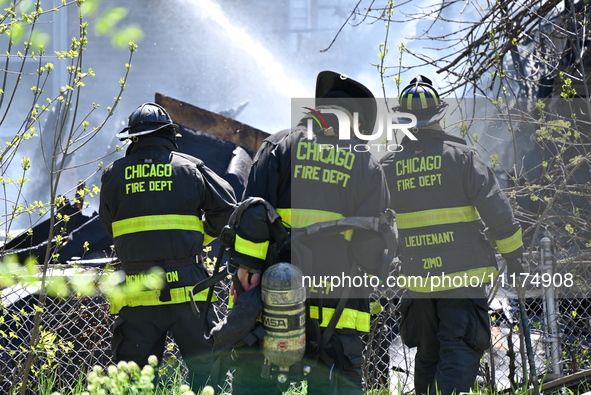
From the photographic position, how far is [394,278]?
5.11m

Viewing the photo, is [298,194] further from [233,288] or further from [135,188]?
[135,188]

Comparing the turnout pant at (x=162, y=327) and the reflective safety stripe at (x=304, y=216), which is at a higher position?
the reflective safety stripe at (x=304, y=216)

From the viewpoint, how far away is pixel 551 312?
492 centimetres

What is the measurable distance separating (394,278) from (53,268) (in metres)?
2.14

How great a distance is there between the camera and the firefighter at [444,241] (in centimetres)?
425

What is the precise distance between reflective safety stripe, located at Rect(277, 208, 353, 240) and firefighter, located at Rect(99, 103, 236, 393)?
→ 1078 mm

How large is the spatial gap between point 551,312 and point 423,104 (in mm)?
1609

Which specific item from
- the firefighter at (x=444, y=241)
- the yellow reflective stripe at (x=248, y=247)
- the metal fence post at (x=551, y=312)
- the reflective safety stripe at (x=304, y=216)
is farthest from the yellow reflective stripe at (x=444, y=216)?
the yellow reflective stripe at (x=248, y=247)

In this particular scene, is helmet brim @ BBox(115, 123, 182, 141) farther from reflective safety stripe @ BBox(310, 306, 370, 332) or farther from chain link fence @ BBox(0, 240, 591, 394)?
reflective safety stripe @ BBox(310, 306, 370, 332)

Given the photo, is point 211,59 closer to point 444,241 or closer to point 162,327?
point 162,327

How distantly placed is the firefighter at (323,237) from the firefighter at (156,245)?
1.00 metres

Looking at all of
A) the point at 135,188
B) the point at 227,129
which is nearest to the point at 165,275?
the point at 135,188

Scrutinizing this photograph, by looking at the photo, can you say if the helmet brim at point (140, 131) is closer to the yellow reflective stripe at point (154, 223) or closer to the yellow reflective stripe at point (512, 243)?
the yellow reflective stripe at point (154, 223)

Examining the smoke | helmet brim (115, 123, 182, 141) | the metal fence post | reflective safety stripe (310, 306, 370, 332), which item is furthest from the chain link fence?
the smoke
